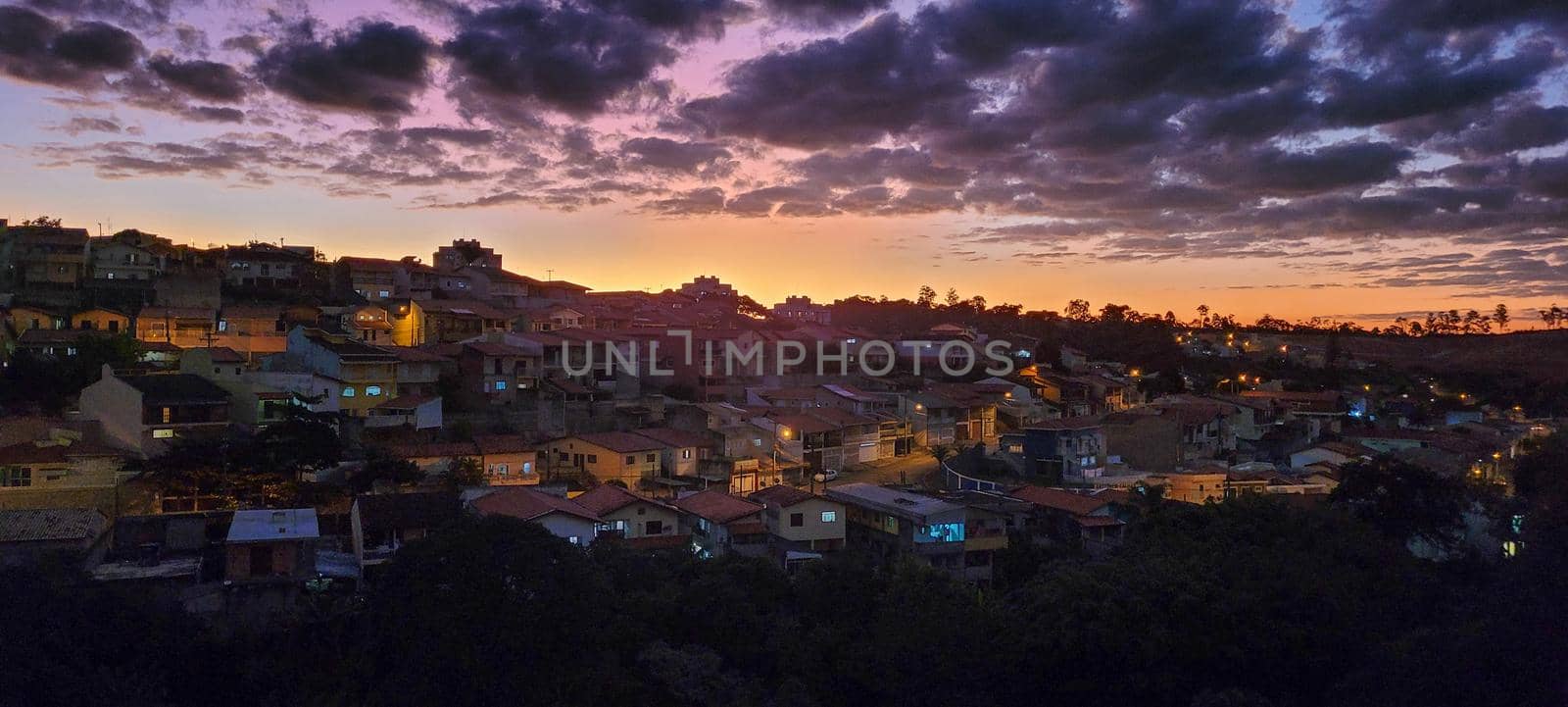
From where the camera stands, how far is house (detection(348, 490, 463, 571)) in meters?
13.3

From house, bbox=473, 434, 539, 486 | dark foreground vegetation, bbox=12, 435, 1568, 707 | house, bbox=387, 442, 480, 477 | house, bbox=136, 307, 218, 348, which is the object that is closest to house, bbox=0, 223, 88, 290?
house, bbox=136, 307, 218, 348

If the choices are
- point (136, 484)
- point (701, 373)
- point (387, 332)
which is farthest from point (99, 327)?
point (701, 373)

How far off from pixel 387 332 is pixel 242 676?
16.5 m

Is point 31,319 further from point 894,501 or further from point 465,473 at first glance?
point 894,501

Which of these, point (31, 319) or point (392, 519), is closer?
point (392, 519)

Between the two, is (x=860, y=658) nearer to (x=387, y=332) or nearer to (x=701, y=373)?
(x=701, y=373)

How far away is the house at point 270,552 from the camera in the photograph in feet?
37.0

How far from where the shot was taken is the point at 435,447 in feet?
54.7

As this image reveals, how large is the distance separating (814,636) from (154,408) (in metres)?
12.1

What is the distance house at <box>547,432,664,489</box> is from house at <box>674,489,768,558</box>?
2504 mm

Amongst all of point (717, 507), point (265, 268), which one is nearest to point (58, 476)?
point (717, 507)

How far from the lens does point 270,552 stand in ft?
37.5

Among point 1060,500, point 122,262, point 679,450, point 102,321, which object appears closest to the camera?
point 1060,500

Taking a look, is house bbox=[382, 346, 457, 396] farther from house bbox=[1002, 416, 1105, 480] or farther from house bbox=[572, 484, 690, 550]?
house bbox=[1002, 416, 1105, 480]
